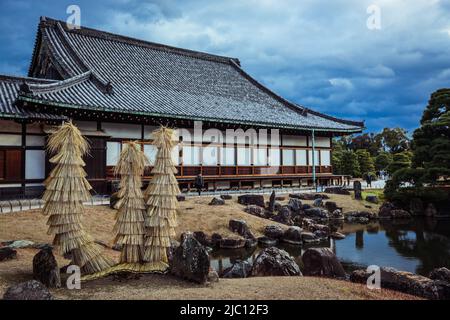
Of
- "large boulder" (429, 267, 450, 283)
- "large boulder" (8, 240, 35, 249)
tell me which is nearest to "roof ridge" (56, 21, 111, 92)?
"large boulder" (8, 240, 35, 249)

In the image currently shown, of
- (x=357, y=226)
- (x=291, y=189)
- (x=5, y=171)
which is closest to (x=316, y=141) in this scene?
(x=291, y=189)

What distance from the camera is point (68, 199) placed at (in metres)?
7.98

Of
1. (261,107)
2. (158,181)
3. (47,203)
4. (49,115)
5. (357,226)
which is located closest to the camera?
(47,203)

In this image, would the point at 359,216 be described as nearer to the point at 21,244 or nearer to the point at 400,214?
the point at 400,214

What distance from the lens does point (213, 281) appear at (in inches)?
321

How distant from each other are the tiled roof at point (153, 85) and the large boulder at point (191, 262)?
1265cm

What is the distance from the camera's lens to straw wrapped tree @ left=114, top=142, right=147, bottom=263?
27.6 ft

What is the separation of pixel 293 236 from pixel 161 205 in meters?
10.1

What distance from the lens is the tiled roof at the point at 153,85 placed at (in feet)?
67.2

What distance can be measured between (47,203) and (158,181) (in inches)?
99.4

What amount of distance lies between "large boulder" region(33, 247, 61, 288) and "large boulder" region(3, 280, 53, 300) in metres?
1.33

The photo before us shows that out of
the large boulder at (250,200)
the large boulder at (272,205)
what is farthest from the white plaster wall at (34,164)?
the large boulder at (272,205)

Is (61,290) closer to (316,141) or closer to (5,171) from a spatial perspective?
(5,171)

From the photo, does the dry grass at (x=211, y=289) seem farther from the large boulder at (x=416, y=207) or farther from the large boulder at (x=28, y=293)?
the large boulder at (x=416, y=207)
